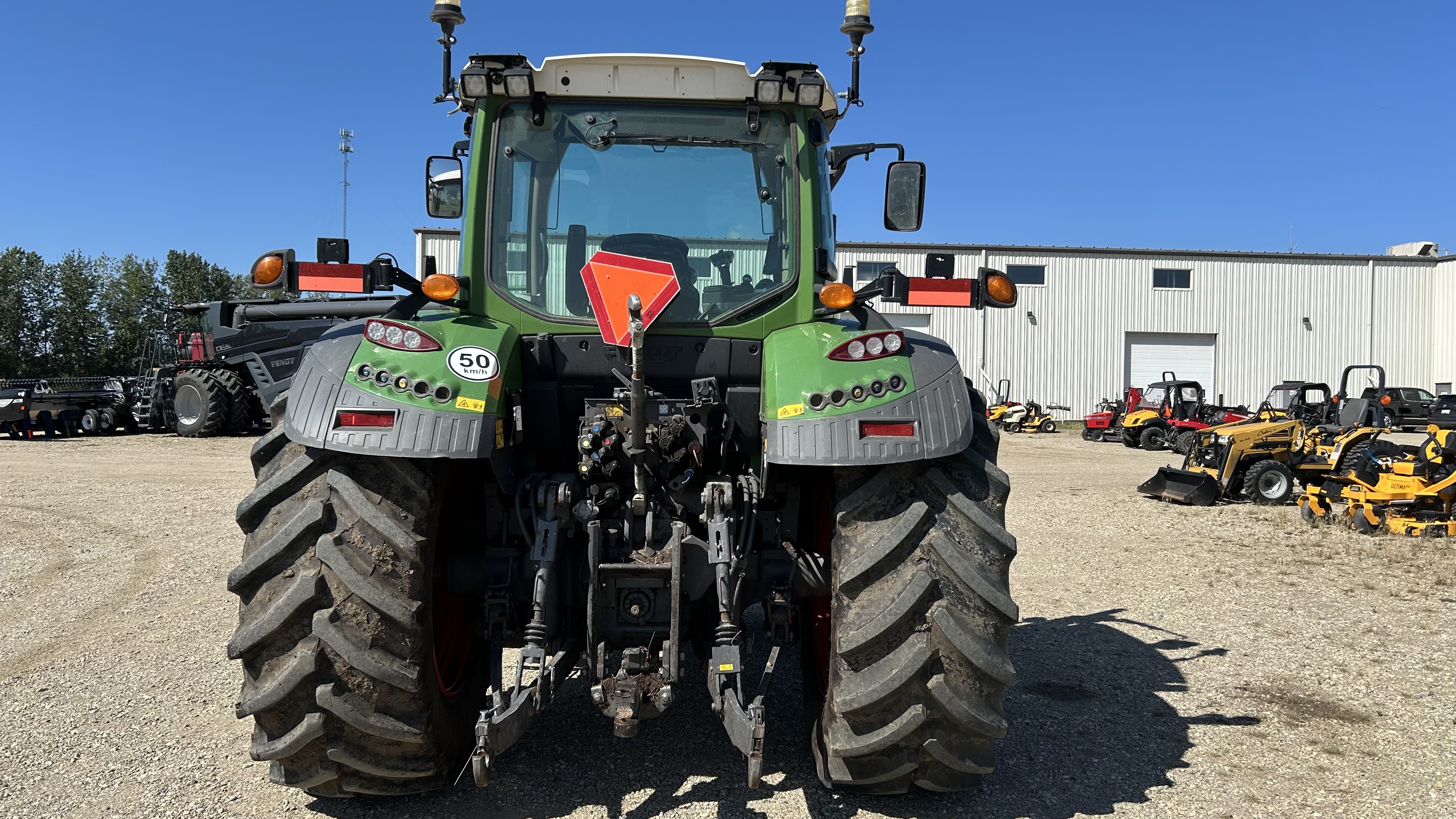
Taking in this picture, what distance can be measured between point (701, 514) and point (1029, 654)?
9.66ft

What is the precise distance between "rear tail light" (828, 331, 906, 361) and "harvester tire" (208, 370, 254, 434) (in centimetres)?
2100

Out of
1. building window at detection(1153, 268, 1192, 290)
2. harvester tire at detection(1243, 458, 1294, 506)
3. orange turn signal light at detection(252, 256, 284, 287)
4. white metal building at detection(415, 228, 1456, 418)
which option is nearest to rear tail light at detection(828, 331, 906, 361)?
orange turn signal light at detection(252, 256, 284, 287)

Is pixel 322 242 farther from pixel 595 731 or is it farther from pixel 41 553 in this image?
pixel 41 553

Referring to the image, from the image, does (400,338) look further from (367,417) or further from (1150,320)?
(1150,320)

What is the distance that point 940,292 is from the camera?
3508 millimetres

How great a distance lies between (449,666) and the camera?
12.3ft

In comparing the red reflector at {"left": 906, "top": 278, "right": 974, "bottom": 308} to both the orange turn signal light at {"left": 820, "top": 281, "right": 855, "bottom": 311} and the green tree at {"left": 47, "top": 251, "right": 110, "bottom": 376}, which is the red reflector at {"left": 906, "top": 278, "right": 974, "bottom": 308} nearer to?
the orange turn signal light at {"left": 820, "top": 281, "right": 855, "bottom": 311}

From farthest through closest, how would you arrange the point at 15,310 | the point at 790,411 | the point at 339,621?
the point at 15,310
the point at 790,411
the point at 339,621

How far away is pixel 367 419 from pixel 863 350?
5.28 ft

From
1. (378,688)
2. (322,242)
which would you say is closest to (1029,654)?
(378,688)

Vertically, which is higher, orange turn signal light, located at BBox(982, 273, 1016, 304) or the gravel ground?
orange turn signal light, located at BBox(982, 273, 1016, 304)

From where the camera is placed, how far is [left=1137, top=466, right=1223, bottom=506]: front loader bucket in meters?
12.6

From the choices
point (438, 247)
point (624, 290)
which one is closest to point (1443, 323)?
point (438, 247)

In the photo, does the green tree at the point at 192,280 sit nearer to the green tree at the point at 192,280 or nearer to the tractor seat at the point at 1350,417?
the green tree at the point at 192,280
